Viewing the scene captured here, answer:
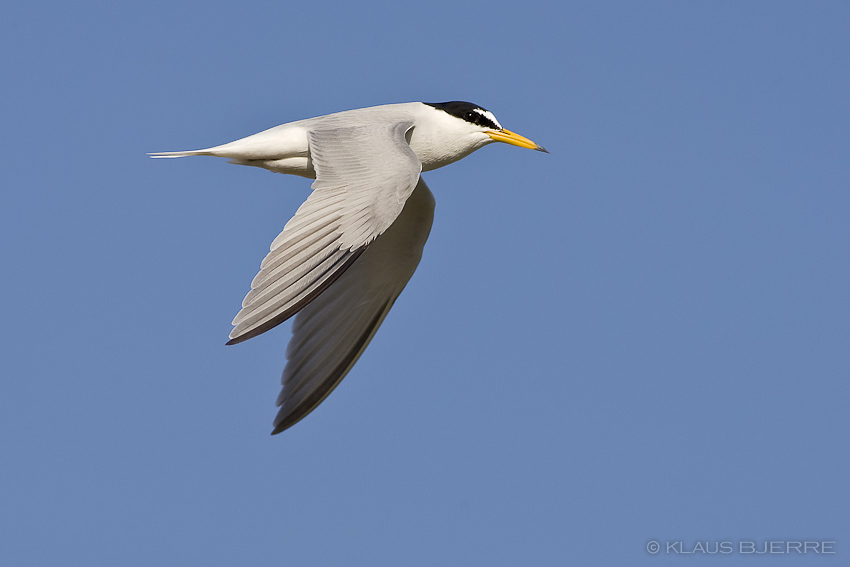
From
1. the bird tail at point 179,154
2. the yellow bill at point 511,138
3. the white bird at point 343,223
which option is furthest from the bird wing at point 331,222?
the yellow bill at point 511,138

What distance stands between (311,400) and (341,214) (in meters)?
3.06

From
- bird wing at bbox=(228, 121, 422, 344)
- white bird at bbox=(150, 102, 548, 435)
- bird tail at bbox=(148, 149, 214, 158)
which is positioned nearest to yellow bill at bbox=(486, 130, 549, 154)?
white bird at bbox=(150, 102, 548, 435)

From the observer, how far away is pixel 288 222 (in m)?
7.54

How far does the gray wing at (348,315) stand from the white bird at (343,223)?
0.01 metres

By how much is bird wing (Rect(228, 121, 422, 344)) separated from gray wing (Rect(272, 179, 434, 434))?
2.23 metres

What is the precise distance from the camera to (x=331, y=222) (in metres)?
7.77

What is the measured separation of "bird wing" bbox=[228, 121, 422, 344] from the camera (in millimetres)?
7215

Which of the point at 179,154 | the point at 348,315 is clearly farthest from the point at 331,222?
the point at 348,315

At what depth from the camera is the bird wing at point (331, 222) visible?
7.21m

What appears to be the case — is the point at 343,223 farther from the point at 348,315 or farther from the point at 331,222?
the point at 348,315

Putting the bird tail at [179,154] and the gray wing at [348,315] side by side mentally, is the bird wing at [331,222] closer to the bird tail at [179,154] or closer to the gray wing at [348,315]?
the bird tail at [179,154]

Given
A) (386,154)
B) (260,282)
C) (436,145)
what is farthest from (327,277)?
(436,145)

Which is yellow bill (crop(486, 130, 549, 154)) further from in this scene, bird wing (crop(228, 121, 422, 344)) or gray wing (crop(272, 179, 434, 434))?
bird wing (crop(228, 121, 422, 344))

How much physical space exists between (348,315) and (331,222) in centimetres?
343
